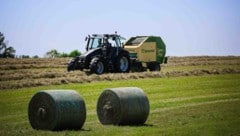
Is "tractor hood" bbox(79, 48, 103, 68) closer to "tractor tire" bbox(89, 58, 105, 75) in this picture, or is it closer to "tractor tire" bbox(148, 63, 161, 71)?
"tractor tire" bbox(89, 58, 105, 75)

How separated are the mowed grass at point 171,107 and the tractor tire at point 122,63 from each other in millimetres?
3872

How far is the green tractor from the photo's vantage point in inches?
1273

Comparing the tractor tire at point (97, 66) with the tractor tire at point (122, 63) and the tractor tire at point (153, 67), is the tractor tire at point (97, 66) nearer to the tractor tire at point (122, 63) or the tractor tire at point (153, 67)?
the tractor tire at point (122, 63)

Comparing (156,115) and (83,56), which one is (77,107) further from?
(83,56)

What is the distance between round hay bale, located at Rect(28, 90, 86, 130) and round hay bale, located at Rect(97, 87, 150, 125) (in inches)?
53.8

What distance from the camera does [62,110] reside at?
45.4ft

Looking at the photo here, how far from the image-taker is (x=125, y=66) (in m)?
34.8

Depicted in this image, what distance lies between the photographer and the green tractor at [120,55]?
1273 inches

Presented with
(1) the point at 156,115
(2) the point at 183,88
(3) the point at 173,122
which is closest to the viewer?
(3) the point at 173,122

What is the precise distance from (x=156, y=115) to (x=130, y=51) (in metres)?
20.4

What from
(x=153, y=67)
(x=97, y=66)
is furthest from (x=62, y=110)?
(x=153, y=67)

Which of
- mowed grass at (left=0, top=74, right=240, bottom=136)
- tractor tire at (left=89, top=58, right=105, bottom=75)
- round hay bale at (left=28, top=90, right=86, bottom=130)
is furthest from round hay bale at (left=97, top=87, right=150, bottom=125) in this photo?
tractor tire at (left=89, top=58, right=105, bottom=75)

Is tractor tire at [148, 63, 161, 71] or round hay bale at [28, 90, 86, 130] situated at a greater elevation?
tractor tire at [148, 63, 161, 71]

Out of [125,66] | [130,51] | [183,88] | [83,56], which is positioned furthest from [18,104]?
[130,51]
